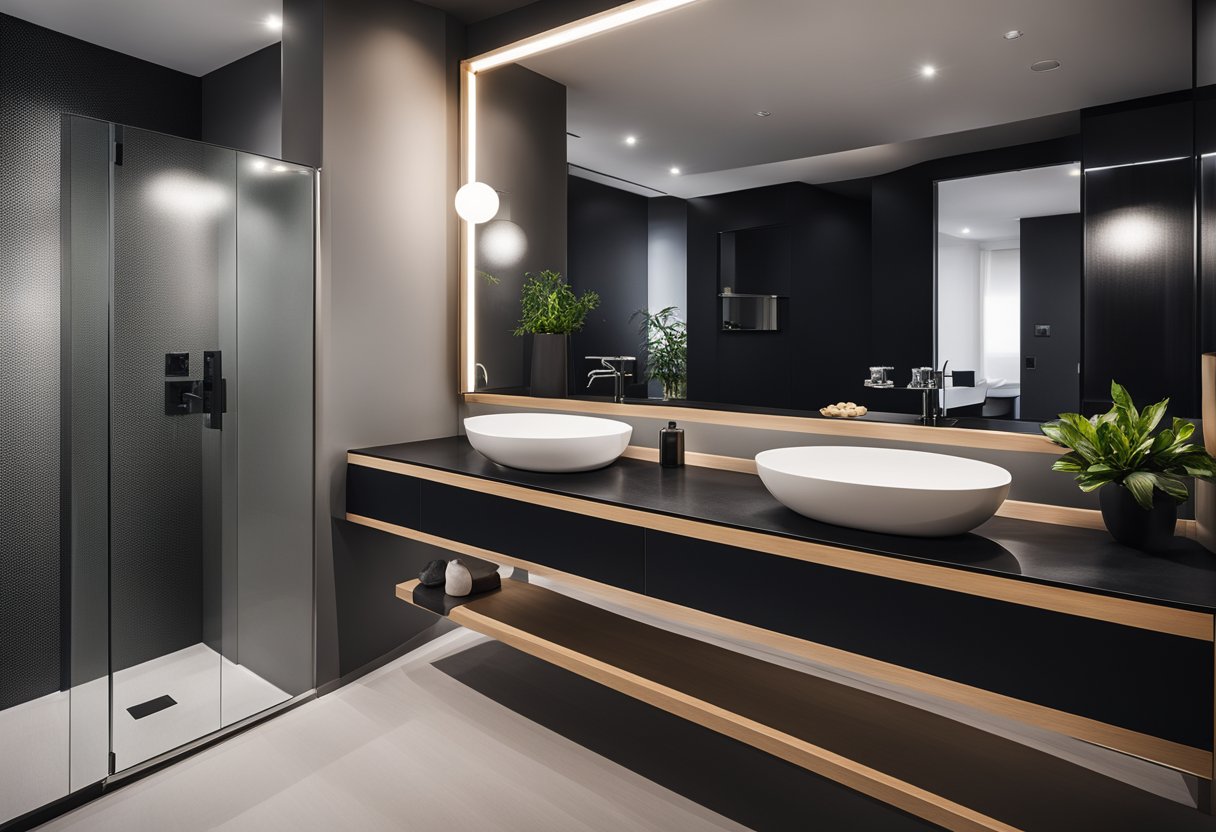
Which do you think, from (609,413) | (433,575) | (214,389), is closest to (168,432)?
(214,389)

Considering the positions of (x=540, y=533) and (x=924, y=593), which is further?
(x=540, y=533)

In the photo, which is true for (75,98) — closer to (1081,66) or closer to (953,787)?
(1081,66)

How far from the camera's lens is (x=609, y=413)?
2.68 m

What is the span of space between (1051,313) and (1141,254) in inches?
8.9

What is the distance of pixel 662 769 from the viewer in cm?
221

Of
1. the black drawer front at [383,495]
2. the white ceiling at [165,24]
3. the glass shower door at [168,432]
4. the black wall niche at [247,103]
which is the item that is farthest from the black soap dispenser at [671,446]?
the white ceiling at [165,24]

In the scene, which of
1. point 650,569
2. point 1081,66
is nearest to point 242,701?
point 650,569

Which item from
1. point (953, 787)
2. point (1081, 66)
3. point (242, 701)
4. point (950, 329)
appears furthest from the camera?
point (242, 701)

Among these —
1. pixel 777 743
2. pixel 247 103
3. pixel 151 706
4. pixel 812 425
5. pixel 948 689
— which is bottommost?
pixel 151 706

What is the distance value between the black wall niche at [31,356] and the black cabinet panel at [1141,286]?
3478 mm

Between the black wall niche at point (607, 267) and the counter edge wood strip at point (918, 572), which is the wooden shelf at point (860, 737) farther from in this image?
the black wall niche at point (607, 267)

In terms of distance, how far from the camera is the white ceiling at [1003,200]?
5.93ft

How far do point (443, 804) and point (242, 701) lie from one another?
901mm

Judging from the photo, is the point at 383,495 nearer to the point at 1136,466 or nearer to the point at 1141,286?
the point at 1136,466
